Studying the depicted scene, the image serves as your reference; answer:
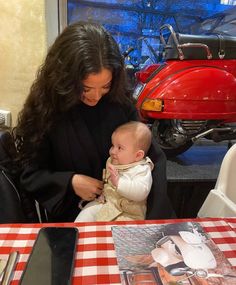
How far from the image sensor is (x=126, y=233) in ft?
2.61

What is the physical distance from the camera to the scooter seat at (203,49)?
167 centimetres

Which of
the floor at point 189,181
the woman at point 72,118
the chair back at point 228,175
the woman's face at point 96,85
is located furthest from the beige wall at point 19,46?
the chair back at point 228,175

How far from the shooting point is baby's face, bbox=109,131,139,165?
1105mm

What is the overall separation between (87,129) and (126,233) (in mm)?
512

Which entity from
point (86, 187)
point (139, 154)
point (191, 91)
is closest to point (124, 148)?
point (139, 154)

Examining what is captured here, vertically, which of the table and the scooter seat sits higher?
the scooter seat

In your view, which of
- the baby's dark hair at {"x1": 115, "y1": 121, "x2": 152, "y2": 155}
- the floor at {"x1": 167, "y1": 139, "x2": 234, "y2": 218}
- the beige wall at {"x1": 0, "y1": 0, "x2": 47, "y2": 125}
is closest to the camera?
the baby's dark hair at {"x1": 115, "y1": 121, "x2": 152, "y2": 155}

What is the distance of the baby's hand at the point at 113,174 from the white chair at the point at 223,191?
362 mm

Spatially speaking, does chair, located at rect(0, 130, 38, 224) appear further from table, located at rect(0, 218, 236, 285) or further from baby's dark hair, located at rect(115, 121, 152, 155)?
baby's dark hair, located at rect(115, 121, 152, 155)

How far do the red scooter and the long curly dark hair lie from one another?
47cm

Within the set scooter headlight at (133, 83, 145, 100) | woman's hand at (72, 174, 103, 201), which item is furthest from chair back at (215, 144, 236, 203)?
scooter headlight at (133, 83, 145, 100)

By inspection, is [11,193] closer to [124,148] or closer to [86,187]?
[86,187]

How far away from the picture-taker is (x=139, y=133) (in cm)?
112

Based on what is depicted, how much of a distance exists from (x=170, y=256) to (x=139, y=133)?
0.51 metres
